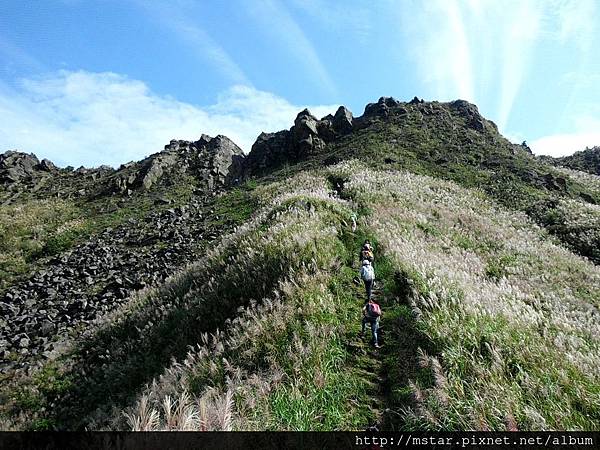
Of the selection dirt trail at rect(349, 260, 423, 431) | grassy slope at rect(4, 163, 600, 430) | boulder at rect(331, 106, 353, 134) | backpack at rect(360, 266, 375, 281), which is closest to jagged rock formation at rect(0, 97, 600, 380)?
boulder at rect(331, 106, 353, 134)

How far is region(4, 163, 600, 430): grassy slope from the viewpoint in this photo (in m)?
4.67

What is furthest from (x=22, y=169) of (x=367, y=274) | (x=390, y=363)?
(x=390, y=363)

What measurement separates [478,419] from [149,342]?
751 cm

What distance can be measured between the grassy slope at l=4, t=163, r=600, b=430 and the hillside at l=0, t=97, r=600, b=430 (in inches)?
1.4

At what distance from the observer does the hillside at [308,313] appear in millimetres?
4906

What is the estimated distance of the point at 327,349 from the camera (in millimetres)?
6277

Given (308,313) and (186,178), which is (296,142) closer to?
(186,178)

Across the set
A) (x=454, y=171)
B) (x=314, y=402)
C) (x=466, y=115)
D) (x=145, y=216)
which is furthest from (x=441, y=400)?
(x=466, y=115)

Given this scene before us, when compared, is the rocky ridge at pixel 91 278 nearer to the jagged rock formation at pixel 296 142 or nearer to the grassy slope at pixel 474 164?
the grassy slope at pixel 474 164

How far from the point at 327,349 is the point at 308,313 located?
0.82m

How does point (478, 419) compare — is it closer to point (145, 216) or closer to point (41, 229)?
point (145, 216)

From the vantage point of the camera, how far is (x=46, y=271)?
63.2 ft

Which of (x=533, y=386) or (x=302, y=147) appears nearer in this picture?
(x=533, y=386)

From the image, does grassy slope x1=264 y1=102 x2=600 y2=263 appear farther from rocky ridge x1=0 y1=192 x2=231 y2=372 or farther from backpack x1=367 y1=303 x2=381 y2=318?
backpack x1=367 y1=303 x2=381 y2=318
